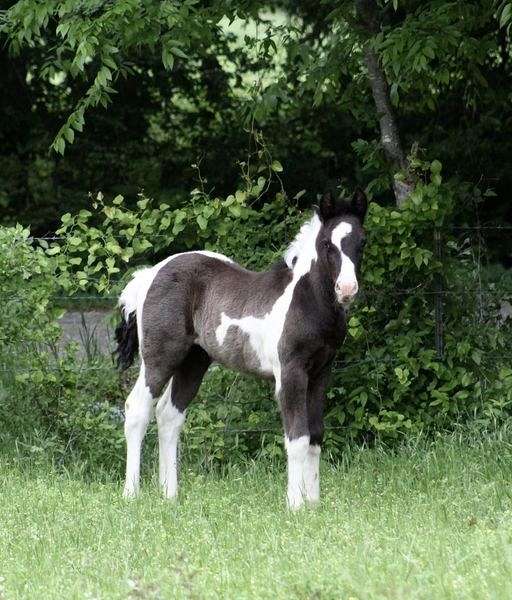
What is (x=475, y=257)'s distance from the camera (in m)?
8.95

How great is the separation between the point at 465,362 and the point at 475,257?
89 centimetres

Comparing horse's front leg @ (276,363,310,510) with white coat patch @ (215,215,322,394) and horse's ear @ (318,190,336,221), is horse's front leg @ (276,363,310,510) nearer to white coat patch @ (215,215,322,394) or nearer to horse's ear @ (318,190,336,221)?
white coat patch @ (215,215,322,394)

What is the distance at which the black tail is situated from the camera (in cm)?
803

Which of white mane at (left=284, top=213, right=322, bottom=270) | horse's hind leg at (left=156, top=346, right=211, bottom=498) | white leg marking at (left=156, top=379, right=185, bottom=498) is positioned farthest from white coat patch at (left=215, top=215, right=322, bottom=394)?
white leg marking at (left=156, top=379, right=185, bottom=498)

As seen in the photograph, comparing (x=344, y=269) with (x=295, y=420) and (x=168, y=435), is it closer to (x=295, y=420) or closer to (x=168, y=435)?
(x=295, y=420)

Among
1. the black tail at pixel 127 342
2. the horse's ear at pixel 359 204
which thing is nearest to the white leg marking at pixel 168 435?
the black tail at pixel 127 342

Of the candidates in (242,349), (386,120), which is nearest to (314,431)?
(242,349)

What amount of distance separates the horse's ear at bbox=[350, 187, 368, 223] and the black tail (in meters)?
1.86

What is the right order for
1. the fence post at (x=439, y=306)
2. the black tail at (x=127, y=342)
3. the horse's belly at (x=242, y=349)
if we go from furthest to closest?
the fence post at (x=439, y=306)
the black tail at (x=127, y=342)
the horse's belly at (x=242, y=349)

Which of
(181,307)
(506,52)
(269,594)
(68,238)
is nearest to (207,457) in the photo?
(181,307)

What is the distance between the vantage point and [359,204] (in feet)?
22.9

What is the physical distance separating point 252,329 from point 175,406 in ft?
2.80

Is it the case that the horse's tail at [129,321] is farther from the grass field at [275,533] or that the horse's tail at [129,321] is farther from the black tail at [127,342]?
the grass field at [275,533]

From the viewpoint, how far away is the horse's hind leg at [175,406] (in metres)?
7.68
